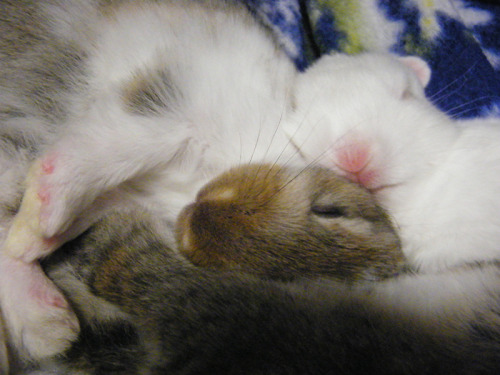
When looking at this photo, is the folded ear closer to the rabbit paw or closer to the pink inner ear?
the pink inner ear

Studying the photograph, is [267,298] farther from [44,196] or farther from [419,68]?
[419,68]

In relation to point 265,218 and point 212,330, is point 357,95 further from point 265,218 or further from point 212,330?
point 212,330

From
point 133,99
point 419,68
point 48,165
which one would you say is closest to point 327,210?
point 133,99

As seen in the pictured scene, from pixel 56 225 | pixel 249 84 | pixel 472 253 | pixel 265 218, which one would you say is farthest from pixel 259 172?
pixel 472 253

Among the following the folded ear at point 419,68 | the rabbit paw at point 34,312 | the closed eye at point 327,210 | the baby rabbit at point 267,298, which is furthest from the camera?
the folded ear at point 419,68

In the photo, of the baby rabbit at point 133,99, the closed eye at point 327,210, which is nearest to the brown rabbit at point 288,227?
the closed eye at point 327,210

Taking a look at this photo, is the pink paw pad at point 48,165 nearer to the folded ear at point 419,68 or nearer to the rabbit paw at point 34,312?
the rabbit paw at point 34,312

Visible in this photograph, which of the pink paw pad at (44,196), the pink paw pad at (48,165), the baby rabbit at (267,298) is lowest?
the baby rabbit at (267,298)
